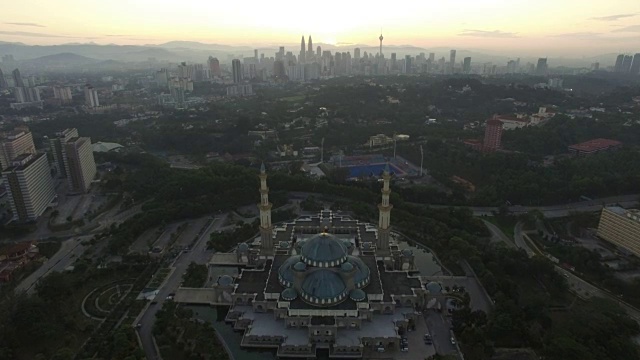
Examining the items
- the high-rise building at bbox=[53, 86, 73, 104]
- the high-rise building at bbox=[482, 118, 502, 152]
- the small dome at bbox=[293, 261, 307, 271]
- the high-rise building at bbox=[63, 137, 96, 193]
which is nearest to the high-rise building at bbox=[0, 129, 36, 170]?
the high-rise building at bbox=[63, 137, 96, 193]

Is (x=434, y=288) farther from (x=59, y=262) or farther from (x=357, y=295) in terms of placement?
(x=59, y=262)

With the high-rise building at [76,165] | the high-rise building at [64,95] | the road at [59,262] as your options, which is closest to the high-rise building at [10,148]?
the high-rise building at [76,165]

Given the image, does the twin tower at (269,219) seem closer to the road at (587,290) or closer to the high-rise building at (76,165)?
the road at (587,290)

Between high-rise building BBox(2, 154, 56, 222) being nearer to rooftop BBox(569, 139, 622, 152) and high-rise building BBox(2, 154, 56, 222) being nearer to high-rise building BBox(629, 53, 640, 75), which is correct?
rooftop BBox(569, 139, 622, 152)

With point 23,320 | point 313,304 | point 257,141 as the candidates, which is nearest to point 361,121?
point 257,141

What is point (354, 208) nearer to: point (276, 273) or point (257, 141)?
point (276, 273)
